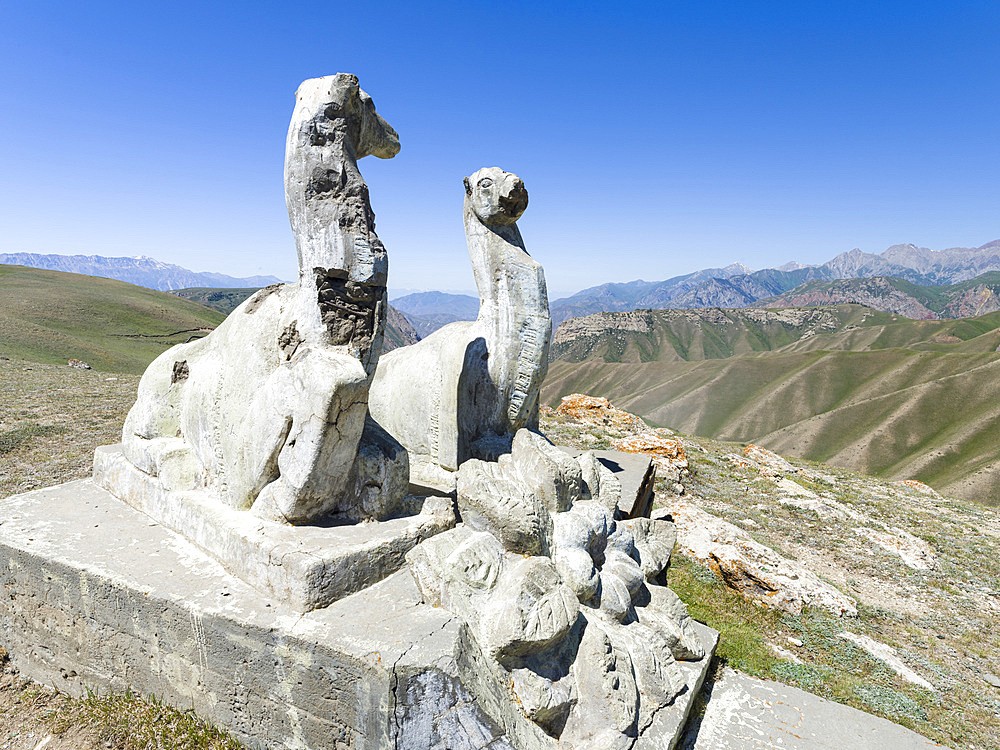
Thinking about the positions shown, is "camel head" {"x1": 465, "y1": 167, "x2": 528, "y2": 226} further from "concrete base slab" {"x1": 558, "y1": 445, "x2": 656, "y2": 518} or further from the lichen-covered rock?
the lichen-covered rock

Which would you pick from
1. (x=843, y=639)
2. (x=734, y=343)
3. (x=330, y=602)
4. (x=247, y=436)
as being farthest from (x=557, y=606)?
(x=734, y=343)

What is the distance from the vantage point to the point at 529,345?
4930mm

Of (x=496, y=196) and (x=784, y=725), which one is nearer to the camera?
(x=784, y=725)

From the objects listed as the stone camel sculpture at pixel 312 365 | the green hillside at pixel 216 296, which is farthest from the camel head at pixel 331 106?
the green hillside at pixel 216 296

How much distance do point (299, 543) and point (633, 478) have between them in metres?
5.70

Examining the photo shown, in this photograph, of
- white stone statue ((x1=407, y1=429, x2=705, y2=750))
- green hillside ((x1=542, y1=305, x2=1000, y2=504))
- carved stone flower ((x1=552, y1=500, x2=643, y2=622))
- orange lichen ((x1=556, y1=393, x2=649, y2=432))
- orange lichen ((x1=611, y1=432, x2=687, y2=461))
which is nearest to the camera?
white stone statue ((x1=407, y1=429, x2=705, y2=750))

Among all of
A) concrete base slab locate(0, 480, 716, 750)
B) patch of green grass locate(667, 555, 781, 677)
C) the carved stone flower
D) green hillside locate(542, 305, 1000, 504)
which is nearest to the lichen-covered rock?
patch of green grass locate(667, 555, 781, 677)

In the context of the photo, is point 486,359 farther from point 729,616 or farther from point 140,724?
point 729,616

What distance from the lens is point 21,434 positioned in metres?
9.84

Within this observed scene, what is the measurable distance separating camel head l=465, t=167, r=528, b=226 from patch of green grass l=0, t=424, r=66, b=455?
953cm

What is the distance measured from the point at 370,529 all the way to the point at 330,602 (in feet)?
2.19

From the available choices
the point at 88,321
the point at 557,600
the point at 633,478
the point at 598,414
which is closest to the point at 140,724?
the point at 557,600

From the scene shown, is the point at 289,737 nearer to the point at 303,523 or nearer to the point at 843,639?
the point at 303,523

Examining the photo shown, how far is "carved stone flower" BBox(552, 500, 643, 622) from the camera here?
13.4 ft
